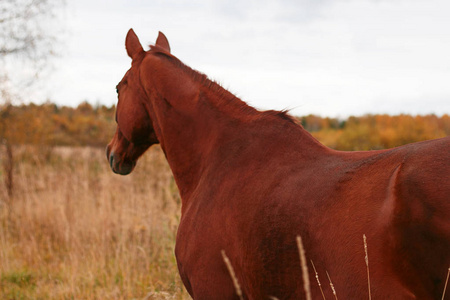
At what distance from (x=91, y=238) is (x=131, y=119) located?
11.4 feet

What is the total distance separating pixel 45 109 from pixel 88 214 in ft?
18.6

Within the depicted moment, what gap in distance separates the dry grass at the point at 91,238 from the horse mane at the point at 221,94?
6.02ft

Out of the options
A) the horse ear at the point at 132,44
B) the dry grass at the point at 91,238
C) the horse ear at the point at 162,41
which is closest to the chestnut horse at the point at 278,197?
the horse ear at the point at 132,44

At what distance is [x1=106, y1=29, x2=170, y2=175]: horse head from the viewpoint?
3396 mm

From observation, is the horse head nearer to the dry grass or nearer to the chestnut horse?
the chestnut horse

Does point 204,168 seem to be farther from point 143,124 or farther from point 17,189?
point 17,189

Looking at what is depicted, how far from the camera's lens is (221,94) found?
298cm

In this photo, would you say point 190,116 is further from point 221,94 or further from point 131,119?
point 131,119

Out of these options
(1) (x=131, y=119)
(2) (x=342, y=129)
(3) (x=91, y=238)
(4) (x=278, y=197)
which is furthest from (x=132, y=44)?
(2) (x=342, y=129)

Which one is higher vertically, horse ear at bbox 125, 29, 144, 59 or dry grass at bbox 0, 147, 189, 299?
horse ear at bbox 125, 29, 144, 59

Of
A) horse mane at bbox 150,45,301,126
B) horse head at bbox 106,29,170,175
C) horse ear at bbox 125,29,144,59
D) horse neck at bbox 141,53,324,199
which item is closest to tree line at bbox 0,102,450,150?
horse mane at bbox 150,45,301,126

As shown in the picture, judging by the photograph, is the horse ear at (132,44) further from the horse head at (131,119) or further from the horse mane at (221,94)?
the horse mane at (221,94)

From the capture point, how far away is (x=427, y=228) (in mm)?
1633

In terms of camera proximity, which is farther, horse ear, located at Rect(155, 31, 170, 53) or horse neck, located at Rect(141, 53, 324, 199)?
horse ear, located at Rect(155, 31, 170, 53)
